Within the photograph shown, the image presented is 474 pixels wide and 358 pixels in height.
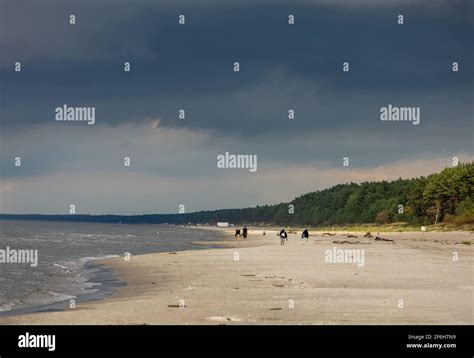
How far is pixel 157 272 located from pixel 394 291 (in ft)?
59.3

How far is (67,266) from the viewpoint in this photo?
154ft

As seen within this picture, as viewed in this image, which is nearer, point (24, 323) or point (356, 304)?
point (24, 323)

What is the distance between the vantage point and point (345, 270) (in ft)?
108

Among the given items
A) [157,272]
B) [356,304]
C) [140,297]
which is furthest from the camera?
[157,272]
